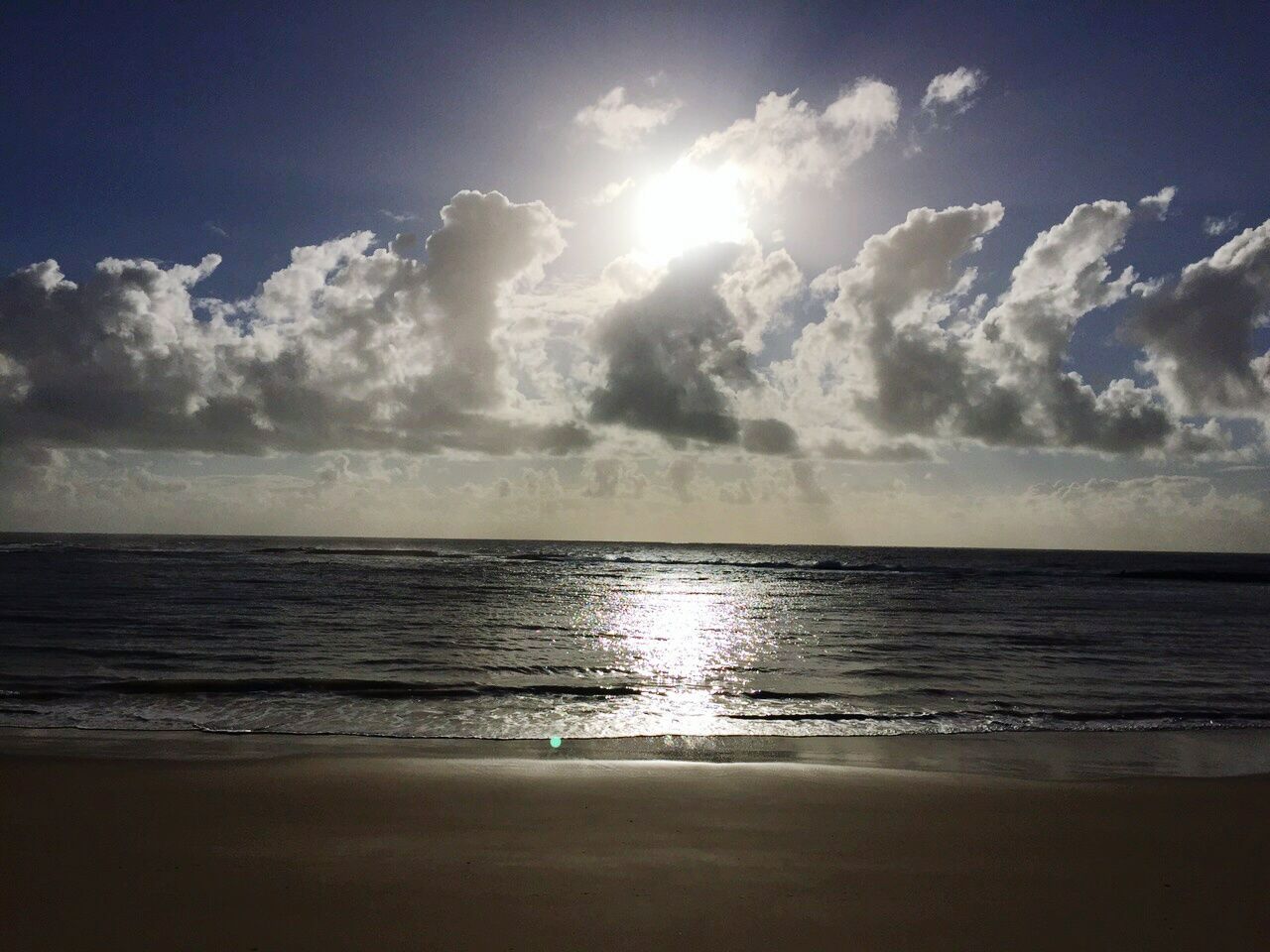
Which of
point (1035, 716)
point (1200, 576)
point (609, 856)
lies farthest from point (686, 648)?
point (1200, 576)

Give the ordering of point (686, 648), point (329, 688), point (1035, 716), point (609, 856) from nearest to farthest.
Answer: point (609, 856) → point (1035, 716) → point (329, 688) → point (686, 648)

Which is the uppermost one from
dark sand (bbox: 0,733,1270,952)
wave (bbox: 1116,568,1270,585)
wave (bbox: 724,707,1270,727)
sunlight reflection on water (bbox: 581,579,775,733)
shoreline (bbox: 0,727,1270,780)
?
dark sand (bbox: 0,733,1270,952)

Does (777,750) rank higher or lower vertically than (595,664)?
higher

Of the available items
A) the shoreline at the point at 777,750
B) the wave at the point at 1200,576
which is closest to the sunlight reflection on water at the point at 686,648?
the shoreline at the point at 777,750

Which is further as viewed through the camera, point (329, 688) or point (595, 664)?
point (595, 664)

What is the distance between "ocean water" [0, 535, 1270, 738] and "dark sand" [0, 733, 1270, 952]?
149 inches

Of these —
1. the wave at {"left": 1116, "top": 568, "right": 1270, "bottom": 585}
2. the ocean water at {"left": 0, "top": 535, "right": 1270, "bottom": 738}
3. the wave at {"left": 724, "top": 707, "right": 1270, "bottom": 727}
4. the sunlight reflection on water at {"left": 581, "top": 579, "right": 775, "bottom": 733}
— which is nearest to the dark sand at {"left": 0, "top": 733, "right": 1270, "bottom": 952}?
the ocean water at {"left": 0, "top": 535, "right": 1270, "bottom": 738}

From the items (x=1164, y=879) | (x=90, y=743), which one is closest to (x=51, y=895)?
(x=90, y=743)

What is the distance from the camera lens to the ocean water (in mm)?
14953

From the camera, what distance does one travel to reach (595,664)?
21422 mm

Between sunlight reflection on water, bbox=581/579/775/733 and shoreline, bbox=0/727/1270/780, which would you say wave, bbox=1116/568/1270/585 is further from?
shoreline, bbox=0/727/1270/780

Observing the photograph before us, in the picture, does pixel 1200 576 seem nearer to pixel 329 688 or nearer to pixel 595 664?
pixel 595 664

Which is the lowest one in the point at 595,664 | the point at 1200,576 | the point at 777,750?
the point at 1200,576

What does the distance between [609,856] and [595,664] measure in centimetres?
1412
